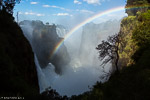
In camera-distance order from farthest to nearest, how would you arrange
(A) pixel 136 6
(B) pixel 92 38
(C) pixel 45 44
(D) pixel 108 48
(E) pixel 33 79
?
(B) pixel 92 38, (C) pixel 45 44, (A) pixel 136 6, (E) pixel 33 79, (D) pixel 108 48

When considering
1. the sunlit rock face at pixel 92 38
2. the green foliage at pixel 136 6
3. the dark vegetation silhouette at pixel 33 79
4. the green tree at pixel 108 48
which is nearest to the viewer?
the dark vegetation silhouette at pixel 33 79

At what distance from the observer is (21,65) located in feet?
42.9

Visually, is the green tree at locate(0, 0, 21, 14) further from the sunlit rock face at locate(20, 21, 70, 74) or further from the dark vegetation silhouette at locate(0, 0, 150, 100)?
the sunlit rock face at locate(20, 21, 70, 74)

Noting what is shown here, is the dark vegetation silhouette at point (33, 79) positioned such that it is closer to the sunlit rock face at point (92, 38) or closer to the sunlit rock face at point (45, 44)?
the sunlit rock face at point (45, 44)

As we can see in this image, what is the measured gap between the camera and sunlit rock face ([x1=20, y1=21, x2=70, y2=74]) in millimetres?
61206

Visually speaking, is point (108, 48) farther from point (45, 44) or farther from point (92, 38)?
point (92, 38)

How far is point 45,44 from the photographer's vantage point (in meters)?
64.9

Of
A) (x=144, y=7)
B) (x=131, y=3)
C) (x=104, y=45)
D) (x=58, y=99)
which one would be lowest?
(x=58, y=99)

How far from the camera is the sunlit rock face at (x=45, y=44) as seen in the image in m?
61.2

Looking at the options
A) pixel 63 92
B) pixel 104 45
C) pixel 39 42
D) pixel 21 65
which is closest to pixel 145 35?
pixel 104 45

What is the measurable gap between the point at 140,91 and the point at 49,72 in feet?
181

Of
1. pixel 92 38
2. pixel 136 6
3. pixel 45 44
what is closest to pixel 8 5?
pixel 136 6

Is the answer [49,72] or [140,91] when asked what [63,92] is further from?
[140,91]

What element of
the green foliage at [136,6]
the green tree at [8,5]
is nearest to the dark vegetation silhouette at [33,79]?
the green tree at [8,5]
